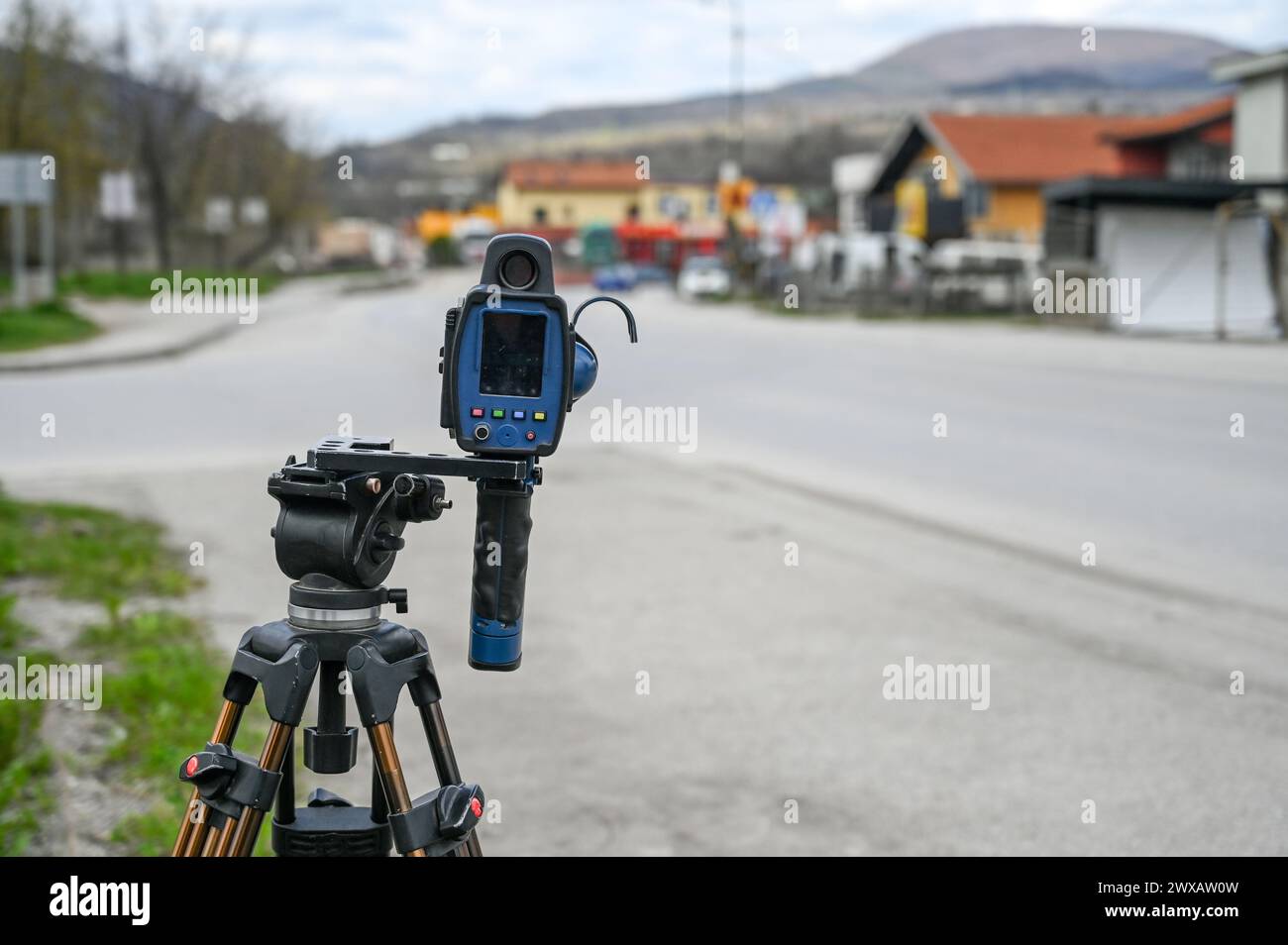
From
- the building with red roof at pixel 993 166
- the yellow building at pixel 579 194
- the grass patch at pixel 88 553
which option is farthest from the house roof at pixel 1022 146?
the yellow building at pixel 579 194

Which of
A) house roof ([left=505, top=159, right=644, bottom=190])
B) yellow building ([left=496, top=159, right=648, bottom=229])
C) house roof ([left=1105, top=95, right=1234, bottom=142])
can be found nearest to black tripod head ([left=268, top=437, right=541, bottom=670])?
house roof ([left=1105, top=95, right=1234, bottom=142])

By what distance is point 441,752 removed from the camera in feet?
7.22

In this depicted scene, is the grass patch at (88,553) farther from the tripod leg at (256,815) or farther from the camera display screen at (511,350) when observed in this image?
the camera display screen at (511,350)

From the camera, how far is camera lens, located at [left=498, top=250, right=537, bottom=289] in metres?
2.08

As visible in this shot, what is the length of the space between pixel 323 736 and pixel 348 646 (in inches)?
6.6

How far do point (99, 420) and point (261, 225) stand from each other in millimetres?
62929

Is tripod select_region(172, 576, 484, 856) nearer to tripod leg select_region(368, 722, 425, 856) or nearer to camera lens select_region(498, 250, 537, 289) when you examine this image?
tripod leg select_region(368, 722, 425, 856)

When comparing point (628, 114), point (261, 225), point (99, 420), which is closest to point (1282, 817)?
point (99, 420)

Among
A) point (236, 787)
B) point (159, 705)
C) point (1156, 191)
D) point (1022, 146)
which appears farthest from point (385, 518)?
point (1022, 146)

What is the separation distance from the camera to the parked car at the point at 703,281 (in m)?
53.7

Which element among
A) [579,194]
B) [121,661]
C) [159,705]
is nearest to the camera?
[159,705]

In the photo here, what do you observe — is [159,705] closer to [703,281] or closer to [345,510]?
[345,510]

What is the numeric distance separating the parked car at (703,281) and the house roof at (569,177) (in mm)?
50469
